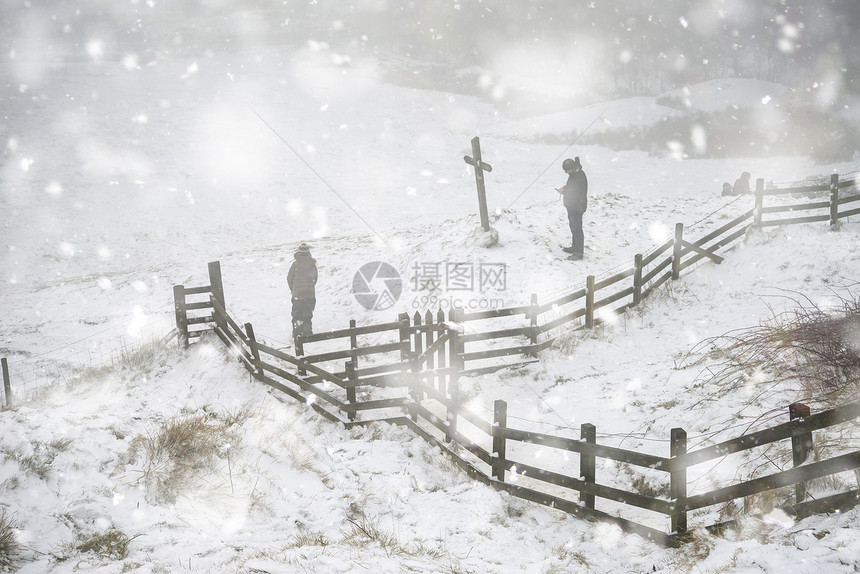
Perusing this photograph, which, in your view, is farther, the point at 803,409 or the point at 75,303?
the point at 75,303

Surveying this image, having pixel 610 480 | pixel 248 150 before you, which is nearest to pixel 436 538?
pixel 610 480

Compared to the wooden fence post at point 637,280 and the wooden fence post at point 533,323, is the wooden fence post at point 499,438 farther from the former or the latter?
the wooden fence post at point 637,280

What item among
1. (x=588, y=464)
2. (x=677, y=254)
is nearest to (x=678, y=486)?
(x=588, y=464)

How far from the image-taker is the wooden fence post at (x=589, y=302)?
10.3m

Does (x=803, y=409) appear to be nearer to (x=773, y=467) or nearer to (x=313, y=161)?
(x=773, y=467)

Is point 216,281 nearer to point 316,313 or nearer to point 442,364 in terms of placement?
point 316,313

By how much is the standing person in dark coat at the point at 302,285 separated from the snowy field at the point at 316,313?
1474 mm

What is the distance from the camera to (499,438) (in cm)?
606

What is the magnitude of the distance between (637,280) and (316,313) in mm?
8199

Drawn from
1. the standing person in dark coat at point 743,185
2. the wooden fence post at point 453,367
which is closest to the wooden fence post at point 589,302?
the wooden fence post at point 453,367

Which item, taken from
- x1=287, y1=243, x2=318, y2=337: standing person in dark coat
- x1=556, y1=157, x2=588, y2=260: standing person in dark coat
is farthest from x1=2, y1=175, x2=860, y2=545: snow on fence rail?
x1=556, y1=157, x2=588, y2=260: standing person in dark coat

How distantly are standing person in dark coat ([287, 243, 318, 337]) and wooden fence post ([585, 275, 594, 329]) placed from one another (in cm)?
559

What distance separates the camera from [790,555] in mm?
3660

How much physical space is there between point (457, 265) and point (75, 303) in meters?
12.8
